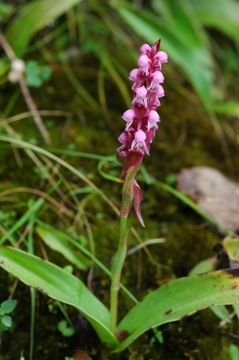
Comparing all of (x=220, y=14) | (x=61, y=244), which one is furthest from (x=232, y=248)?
(x=220, y=14)

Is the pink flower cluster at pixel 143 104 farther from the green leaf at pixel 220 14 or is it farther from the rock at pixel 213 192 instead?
the green leaf at pixel 220 14

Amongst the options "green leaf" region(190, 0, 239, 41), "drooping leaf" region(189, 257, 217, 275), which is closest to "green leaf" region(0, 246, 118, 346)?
"drooping leaf" region(189, 257, 217, 275)

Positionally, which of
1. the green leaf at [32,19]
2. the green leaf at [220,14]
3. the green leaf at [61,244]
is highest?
the green leaf at [220,14]

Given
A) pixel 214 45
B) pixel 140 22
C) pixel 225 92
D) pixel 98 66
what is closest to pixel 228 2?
pixel 214 45

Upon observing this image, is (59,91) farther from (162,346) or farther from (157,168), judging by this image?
(162,346)

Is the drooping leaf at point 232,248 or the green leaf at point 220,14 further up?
the green leaf at point 220,14

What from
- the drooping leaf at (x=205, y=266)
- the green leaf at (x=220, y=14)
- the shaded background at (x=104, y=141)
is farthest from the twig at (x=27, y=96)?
the green leaf at (x=220, y=14)

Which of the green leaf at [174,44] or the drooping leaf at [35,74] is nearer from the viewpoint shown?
the drooping leaf at [35,74]
